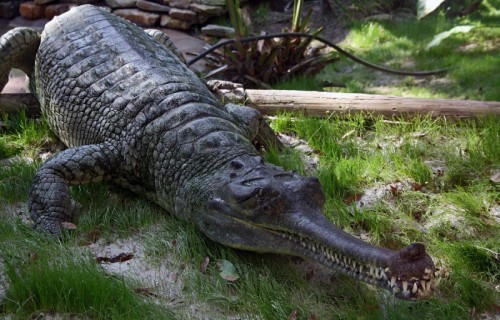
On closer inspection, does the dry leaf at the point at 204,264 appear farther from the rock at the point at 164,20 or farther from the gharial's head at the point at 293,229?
the rock at the point at 164,20

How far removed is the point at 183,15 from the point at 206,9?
0.40m

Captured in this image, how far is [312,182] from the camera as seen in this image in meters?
3.20

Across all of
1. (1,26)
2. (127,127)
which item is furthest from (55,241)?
(1,26)

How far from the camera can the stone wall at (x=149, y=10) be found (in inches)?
387

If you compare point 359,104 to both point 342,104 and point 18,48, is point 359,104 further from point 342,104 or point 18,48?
point 18,48

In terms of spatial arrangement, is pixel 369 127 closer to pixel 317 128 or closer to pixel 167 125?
pixel 317 128

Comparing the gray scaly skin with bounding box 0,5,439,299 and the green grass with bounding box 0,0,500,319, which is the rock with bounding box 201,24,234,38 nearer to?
the gray scaly skin with bounding box 0,5,439,299

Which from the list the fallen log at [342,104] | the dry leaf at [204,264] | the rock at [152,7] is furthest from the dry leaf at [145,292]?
the rock at [152,7]

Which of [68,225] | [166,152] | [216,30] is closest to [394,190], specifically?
[166,152]

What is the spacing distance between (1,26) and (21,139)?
20.6ft

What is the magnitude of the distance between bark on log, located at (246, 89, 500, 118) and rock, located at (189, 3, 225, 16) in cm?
466

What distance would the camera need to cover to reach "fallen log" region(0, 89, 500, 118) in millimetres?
4992

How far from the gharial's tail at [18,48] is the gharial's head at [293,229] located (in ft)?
9.51

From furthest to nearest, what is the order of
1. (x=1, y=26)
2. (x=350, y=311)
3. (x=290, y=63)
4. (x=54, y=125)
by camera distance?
1. (x=1, y=26)
2. (x=290, y=63)
3. (x=54, y=125)
4. (x=350, y=311)
